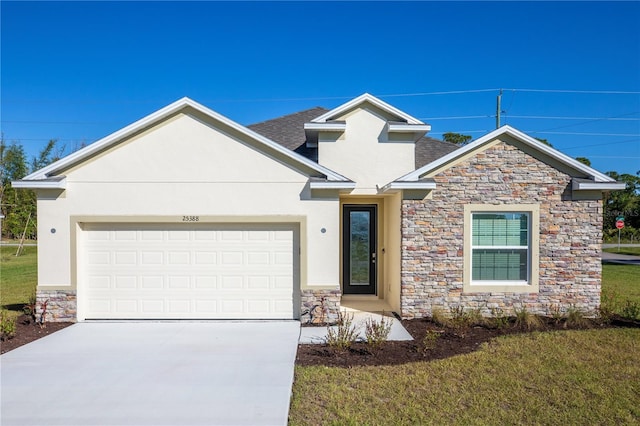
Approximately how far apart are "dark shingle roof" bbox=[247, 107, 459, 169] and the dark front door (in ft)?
6.58

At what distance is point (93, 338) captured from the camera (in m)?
7.77

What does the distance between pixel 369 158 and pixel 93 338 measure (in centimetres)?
775

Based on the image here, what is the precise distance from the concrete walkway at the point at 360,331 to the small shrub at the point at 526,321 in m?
2.59

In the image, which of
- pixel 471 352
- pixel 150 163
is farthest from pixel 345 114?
pixel 471 352

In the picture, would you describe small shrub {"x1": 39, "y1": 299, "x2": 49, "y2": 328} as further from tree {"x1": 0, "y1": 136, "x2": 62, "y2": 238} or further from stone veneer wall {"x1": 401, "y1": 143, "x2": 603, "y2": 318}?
tree {"x1": 0, "y1": 136, "x2": 62, "y2": 238}

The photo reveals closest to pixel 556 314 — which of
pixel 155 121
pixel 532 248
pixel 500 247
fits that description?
pixel 532 248

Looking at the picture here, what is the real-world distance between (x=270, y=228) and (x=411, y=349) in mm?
4131

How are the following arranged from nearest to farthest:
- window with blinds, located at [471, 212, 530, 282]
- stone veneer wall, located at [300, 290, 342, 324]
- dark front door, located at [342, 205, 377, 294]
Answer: stone veneer wall, located at [300, 290, 342, 324] → window with blinds, located at [471, 212, 530, 282] → dark front door, located at [342, 205, 377, 294]

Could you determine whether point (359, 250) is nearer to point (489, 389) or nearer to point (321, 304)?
point (321, 304)

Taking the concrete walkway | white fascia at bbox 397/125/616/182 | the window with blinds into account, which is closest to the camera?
the concrete walkway

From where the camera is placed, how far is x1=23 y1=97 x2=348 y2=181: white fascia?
8781 mm

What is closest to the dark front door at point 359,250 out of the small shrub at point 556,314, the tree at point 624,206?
the small shrub at point 556,314

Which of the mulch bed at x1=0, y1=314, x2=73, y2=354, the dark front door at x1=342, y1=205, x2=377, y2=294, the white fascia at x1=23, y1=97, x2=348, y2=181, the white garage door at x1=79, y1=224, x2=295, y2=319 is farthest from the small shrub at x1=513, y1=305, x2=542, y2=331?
the mulch bed at x1=0, y1=314, x2=73, y2=354

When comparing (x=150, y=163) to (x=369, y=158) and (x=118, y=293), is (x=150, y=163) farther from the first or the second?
(x=369, y=158)
